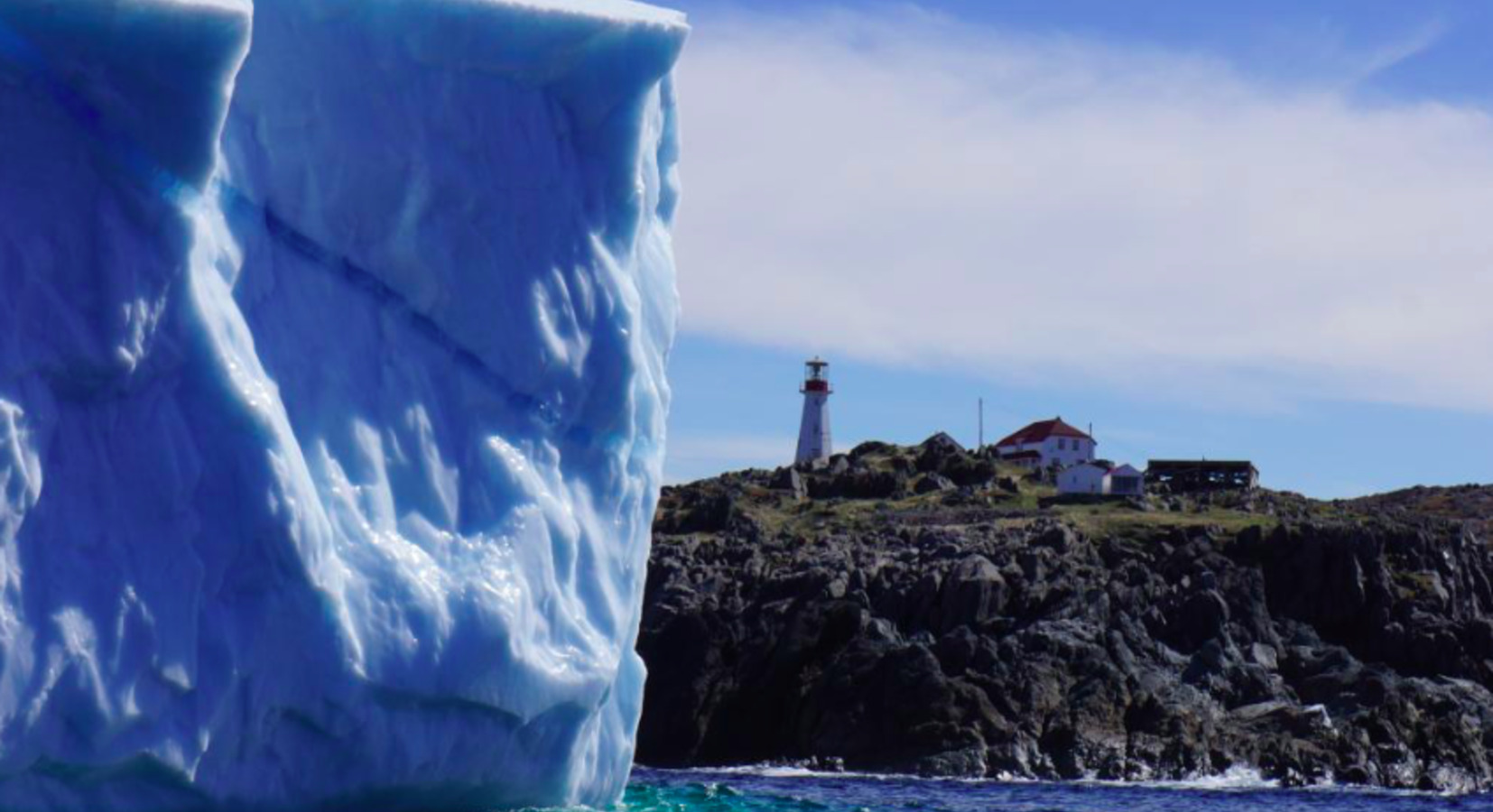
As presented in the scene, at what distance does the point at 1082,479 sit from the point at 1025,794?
3887cm

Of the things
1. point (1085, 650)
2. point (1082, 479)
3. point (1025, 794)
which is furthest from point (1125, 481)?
point (1025, 794)

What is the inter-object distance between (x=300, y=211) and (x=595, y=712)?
500 cm

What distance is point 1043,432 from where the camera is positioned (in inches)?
3647

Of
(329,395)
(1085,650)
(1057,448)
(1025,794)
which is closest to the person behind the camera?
(329,395)

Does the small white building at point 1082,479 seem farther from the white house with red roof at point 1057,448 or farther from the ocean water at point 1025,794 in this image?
the ocean water at point 1025,794

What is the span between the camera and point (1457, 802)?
37.8 meters

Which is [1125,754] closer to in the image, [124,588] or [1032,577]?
[1032,577]

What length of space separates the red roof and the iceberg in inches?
2827

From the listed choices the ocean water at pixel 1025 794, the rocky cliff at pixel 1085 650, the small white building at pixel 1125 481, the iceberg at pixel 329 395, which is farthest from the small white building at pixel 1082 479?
the iceberg at pixel 329 395

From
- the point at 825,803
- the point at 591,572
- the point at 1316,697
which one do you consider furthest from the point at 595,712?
the point at 1316,697

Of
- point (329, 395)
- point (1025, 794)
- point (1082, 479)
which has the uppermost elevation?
point (1082, 479)

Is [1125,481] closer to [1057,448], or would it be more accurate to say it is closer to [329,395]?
[1057,448]

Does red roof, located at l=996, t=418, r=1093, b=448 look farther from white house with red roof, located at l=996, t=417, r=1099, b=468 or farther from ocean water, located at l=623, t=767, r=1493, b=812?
ocean water, located at l=623, t=767, r=1493, b=812

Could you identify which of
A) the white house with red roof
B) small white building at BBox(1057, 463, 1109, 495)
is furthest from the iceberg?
the white house with red roof
